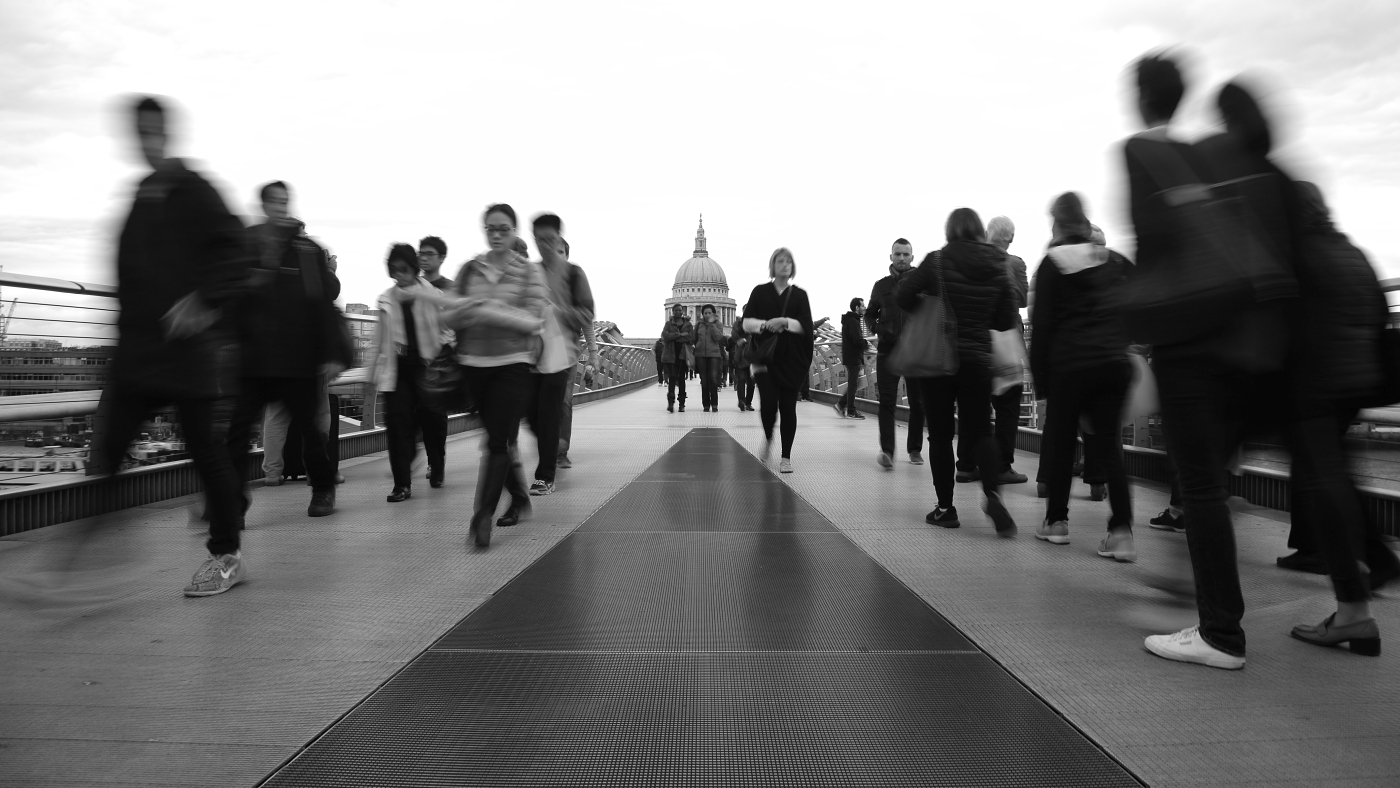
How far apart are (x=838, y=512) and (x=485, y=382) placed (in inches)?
91.1

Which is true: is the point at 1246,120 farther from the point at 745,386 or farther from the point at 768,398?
the point at 745,386

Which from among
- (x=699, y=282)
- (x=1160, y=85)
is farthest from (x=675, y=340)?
(x=699, y=282)

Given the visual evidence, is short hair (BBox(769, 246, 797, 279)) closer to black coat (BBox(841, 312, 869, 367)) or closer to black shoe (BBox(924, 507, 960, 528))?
black shoe (BBox(924, 507, 960, 528))

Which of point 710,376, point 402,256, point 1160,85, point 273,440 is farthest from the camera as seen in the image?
point 710,376

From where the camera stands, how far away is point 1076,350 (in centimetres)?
503

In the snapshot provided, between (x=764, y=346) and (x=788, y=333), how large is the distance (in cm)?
22

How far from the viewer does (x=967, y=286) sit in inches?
221

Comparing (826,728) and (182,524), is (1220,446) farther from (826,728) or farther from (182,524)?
(182,524)

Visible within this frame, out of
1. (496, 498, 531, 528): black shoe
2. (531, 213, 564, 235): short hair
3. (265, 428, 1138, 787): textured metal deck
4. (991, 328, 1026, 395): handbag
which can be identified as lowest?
(265, 428, 1138, 787): textured metal deck

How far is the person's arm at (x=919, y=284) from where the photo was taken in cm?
564

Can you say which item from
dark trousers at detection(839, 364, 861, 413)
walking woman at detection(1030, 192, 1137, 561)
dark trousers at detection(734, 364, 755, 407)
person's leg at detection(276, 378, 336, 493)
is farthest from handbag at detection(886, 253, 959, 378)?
dark trousers at detection(734, 364, 755, 407)

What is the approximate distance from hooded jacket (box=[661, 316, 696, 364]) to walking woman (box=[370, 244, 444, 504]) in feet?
35.9

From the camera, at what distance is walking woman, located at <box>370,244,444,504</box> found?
6.85 meters

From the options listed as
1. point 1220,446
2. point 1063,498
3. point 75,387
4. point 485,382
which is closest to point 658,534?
point 485,382
